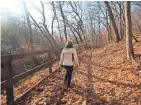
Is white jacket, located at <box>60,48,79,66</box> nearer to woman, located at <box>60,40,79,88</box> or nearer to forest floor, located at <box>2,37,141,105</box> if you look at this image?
woman, located at <box>60,40,79,88</box>

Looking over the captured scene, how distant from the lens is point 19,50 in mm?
30719

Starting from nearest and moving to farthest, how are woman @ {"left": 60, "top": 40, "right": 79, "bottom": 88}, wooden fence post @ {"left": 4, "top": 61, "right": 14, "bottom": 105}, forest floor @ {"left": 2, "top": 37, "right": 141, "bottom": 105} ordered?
wooden fence post @ {"left": 4, "top": 61, "right": 14, "bottom": 105}, forest floor @ {"left": 2, "top": 37, "right": 141, "bottom": 105}, woman @ {"left": 60, "top": 40, "right": 79, "bottom": 88}

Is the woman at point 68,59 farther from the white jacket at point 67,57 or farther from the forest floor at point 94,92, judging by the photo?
the forest floor at point 94,92

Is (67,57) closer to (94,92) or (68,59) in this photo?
(68,59)

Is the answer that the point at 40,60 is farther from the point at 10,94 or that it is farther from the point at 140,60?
the point at 10,94

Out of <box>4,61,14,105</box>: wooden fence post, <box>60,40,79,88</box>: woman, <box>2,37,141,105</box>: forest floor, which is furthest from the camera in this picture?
<box>60,40,79,88</box>: woman

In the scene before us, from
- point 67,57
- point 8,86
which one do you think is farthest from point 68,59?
point 8,86

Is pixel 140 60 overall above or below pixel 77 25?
below

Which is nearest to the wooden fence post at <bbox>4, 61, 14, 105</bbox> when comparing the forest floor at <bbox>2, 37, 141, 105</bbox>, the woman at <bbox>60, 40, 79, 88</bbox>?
the forest floor at <bbox>2, 37, 141, 105</bbox>

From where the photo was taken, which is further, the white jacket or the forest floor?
the white jacket

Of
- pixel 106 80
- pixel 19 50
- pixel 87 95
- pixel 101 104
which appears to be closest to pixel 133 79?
pixel 106 80

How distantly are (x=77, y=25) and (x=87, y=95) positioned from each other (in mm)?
49452

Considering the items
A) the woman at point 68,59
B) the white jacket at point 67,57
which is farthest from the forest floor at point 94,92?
the white jacket at point 67,57

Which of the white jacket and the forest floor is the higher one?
the white jacket
